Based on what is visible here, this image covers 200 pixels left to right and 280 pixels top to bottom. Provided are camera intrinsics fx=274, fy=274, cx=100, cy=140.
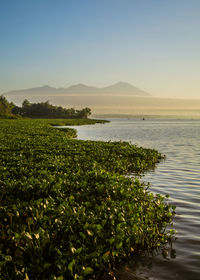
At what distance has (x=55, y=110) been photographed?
604 ft

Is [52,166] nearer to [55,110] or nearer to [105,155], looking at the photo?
[105,155]

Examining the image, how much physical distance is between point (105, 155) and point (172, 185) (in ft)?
17.9

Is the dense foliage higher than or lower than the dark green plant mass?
lower

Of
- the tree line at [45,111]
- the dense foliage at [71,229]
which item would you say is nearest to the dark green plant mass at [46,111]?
the tree line at [45,111]

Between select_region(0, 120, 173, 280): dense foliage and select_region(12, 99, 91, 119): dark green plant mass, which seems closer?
select_region(0, 120, 173, 280): dense foliage

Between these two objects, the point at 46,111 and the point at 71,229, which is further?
the point at 46,111

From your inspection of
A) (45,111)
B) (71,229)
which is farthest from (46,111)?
(71,229)

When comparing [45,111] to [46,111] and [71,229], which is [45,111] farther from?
[71,229]

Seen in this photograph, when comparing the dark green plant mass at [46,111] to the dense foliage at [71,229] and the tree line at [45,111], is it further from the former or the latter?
the dense foliage at [71,229]

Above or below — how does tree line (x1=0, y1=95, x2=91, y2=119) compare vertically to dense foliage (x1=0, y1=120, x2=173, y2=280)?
above

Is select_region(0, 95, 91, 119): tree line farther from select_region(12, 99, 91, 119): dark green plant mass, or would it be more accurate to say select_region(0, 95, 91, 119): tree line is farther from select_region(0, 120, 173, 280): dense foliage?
select_region(0, 120, 173, 280): dense foliage

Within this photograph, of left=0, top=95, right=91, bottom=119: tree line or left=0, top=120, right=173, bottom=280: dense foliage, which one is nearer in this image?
left=0, top=120, right=173, bottom=280: dense foliage

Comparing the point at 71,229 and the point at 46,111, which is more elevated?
the point at 46,111

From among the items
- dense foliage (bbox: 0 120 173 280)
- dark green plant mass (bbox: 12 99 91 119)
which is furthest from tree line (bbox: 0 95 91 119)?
dense foliage (bbox: 0 120 173 280)
